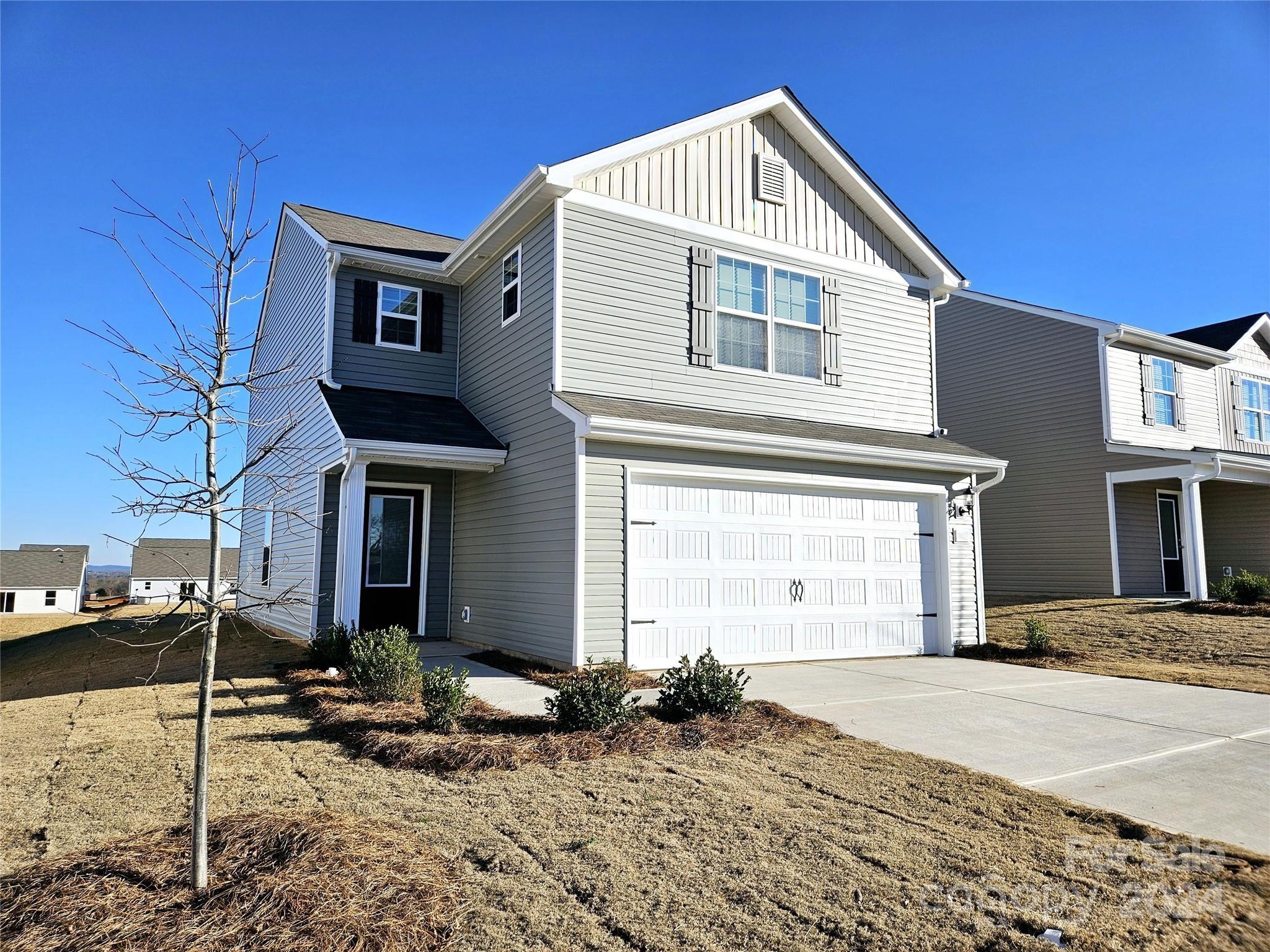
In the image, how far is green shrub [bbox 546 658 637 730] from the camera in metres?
6.07

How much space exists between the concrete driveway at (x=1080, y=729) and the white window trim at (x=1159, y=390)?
1172cm

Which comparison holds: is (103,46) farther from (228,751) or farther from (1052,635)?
(1052,635)

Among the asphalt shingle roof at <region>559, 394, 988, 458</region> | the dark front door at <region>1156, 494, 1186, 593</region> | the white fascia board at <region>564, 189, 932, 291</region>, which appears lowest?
the dark front door at <region>1156, 494, 1186, 593</region>

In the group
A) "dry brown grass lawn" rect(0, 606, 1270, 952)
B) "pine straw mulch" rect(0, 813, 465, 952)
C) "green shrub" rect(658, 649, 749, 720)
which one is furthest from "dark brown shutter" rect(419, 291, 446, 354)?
"pine straw mulch" rect(0, 813, 465, 952)

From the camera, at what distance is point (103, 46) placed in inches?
360

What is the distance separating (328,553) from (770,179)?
8.80 m

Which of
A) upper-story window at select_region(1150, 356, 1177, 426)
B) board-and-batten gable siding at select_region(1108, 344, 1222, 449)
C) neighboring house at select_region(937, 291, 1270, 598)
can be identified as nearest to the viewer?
neighboring house at select_region(937, 291, 1270, 598)

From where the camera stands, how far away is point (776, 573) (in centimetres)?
1016

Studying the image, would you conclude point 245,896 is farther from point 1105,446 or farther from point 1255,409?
point 1255,409

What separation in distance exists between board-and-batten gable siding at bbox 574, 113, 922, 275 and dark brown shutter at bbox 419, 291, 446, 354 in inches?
171

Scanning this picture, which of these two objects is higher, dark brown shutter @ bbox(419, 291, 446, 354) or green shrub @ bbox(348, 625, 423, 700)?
dark brown shutter @ bbox(419, 291, 446, 354)

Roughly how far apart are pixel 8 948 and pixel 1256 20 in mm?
14920

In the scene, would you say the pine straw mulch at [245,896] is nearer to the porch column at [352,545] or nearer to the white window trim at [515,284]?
the porch column at [352,545]

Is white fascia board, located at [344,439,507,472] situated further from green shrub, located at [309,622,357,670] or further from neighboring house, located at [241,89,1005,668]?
green shrub, located at [309,622,357,670]
